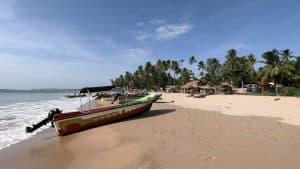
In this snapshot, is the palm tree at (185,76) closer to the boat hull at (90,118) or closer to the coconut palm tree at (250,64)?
the coconut palm tree at (250,64)

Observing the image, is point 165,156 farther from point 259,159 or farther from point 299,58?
point 299,58

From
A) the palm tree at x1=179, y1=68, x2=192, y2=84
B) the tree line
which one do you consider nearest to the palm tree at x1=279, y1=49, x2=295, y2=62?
the tree line

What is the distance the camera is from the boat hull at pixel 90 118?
10.2 meters

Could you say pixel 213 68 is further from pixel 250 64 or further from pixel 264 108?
pixel 264 108

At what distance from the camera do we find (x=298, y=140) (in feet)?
22.0

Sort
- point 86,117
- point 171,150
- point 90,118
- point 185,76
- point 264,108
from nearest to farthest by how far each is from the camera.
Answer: point 171,150, point 86,117, point 90,118, point 264,108, point 185,76

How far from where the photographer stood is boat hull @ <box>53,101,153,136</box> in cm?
1020

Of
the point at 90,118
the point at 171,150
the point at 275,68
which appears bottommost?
the point at 171,150

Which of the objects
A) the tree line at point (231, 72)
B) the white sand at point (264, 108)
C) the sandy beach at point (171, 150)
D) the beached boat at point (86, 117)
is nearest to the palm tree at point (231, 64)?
the tree line at point (231, 72)

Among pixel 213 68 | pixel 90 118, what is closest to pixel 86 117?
pixel 90 118

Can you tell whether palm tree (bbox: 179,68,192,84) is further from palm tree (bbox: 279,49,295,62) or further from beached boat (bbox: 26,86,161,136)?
beached boat (bbox: 26,86,161,136)

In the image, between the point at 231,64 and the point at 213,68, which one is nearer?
the point at 231,64

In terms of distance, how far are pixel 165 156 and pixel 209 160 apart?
1141mm

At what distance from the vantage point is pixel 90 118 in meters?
11.2
